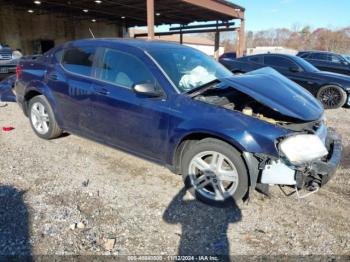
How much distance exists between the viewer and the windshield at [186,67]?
3.77 m

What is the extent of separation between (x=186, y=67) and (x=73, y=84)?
1601 millimetres

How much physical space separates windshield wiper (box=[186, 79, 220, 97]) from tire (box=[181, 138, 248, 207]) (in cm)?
56

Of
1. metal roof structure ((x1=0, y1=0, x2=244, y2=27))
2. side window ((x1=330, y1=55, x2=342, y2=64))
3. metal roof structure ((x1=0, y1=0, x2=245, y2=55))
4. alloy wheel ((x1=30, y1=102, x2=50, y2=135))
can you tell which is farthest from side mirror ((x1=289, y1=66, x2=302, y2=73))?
metal roof structure ((x1=0, y1=0, x2=244, y2=27))

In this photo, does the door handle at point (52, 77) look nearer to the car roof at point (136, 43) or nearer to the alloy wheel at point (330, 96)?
the car roof at point (136, 43)

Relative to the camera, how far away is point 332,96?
873cm

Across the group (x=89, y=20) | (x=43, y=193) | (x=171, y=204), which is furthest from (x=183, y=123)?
(x=89, y=20)

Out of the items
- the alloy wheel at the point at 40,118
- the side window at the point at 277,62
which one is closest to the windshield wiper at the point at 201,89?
the alloy wheel at the point at 40,118

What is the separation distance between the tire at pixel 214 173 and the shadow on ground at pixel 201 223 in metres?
0.11

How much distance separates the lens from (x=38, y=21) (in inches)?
936

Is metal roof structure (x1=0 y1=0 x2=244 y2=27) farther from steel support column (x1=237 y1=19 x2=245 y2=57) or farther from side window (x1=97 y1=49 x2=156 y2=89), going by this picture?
side window (x1=97 y1=49 x2=156 y2=89)

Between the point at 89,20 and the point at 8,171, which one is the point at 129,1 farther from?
the point at 8,171

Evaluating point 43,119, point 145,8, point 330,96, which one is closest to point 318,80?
point 330,96

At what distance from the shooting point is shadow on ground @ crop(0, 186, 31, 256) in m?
2.67

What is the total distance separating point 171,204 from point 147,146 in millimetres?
753
